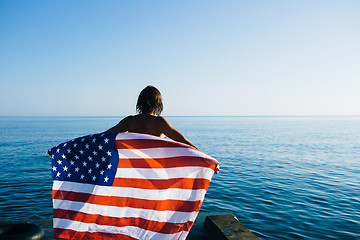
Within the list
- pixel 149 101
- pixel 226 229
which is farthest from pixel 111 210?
pixel 226 229

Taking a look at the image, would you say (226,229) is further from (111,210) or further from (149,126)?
(149,126)

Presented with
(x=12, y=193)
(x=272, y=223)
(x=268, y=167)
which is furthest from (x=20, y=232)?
(x=268, y=167)

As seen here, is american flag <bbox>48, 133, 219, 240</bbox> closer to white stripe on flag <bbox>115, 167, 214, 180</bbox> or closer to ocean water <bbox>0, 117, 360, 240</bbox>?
white stripe on flag <bbox>115, 167, 214, 180</bbox>

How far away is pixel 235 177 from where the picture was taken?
14.1m

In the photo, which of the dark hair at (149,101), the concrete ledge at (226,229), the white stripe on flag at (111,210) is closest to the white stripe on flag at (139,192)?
the white stripe on flag at (111,210)

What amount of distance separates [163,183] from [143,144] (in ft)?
2.25

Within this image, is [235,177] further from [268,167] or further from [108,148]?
[108,148]

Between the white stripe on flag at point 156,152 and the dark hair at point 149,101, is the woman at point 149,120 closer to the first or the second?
the dark hair at point 149,101

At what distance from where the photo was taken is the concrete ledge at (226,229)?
4.61 meters

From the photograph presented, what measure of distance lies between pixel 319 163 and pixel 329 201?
1026 cm

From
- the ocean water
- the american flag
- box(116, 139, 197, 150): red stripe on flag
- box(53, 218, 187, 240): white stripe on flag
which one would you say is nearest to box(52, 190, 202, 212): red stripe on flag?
the american flag

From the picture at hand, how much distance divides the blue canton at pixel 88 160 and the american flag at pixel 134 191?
16mm

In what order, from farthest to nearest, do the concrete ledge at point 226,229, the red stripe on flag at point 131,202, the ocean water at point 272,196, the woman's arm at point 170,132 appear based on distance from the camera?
the ocean water at point 272,196 → the concrete ledge at point 226,229 → the woman's arm at point 170,132 → the red stripe on flag at point 131,202

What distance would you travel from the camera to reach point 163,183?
380cm
